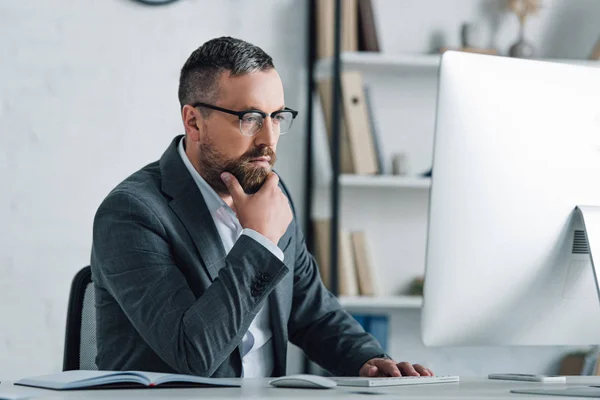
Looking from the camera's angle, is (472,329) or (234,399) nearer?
(234,399)

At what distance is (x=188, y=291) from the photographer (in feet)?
4.13

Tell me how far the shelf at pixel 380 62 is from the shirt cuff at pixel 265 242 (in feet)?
4.77

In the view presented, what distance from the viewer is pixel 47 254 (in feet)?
8.74

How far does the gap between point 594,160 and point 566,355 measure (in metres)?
2.04

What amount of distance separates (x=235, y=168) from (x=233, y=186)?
6 cm

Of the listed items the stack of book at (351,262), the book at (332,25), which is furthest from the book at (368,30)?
the stack of book at (351,262)

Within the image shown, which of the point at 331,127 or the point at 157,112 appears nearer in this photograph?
the point at 331,127

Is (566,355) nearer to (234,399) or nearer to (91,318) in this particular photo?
(91,318)

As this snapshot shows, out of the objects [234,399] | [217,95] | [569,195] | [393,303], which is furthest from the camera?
[393,303]

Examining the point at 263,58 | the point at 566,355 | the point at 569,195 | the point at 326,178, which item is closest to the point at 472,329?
the point at 569,195

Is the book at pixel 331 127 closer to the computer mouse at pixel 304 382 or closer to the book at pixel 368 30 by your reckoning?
the book at pixel 368 30

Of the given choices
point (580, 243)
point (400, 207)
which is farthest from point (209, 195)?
point (400, 207)

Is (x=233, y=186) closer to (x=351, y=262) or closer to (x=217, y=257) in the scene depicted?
(x=217, y=257)

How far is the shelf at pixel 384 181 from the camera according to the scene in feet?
8.61
